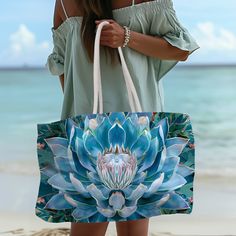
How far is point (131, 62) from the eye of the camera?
1068 mm

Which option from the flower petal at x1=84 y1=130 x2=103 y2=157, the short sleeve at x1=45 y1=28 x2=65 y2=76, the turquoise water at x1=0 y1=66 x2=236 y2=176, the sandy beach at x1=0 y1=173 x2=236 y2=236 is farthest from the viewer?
the turquoise water at x1=0 y1=66 x2=236 y2=176

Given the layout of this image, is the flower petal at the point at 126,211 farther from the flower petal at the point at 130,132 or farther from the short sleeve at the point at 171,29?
the short sleeve at the point at 171,29

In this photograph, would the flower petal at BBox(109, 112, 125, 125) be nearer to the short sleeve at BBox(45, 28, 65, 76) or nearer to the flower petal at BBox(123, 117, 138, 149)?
the flower petal at BBox(123, 117, 138, 149)

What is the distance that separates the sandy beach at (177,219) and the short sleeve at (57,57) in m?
1.07

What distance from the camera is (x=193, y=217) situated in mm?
2504

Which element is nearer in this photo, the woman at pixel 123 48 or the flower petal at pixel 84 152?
the flower petal at pixel 84 152

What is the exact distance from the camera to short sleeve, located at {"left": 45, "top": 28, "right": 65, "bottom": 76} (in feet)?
3.85

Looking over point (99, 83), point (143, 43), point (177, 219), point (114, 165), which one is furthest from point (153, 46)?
point (177, 219)

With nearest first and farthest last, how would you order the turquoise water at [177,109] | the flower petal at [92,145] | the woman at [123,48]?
the flower petal at [92,145], the woman at [123,48], the turquoise water at [177,109]

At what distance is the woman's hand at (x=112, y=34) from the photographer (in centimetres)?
102

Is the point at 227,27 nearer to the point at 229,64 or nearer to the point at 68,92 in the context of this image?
the point at 229,64

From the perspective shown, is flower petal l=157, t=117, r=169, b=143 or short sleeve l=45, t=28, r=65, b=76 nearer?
flower petal l=157, t=117, r=169, b=143

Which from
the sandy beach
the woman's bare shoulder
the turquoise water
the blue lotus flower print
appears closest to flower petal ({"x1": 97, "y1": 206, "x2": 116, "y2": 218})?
the blue lotus flower print

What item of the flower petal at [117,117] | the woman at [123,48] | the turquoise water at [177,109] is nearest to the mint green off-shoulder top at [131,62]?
the woman at [123,48]
